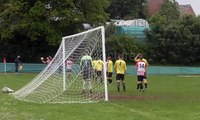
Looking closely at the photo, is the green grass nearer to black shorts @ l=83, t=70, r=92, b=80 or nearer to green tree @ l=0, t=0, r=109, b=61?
black shorts @ l=83, t=70, r=92, b=80

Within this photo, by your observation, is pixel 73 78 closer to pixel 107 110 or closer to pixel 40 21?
pixel 107 110

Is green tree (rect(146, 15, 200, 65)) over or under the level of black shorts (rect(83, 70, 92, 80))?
over

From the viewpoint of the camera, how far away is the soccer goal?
70.1 feet

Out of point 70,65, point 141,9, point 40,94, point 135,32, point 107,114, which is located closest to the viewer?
point 107,114

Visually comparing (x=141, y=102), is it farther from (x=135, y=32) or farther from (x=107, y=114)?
(x=135, y=32)

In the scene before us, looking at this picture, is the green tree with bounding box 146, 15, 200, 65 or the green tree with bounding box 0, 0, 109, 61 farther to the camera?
the green tree with bounding box 146, 15, 200, 65

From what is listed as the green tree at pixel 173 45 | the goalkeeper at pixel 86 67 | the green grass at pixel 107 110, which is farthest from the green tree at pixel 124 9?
the green grass at pixel 107 110

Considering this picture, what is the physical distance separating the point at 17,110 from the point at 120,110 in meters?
3.52

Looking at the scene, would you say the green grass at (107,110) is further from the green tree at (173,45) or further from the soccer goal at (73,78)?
the green tree at (173,45)

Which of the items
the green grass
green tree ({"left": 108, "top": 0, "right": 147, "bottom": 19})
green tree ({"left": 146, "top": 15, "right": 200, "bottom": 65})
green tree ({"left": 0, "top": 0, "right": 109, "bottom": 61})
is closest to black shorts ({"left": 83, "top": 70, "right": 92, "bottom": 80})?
the green grass

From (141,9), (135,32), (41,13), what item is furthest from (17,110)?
(141,9)

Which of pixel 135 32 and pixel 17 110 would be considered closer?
pixel 17 110

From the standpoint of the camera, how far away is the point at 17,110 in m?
16.8

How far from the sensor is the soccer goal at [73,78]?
2138 centimetres
